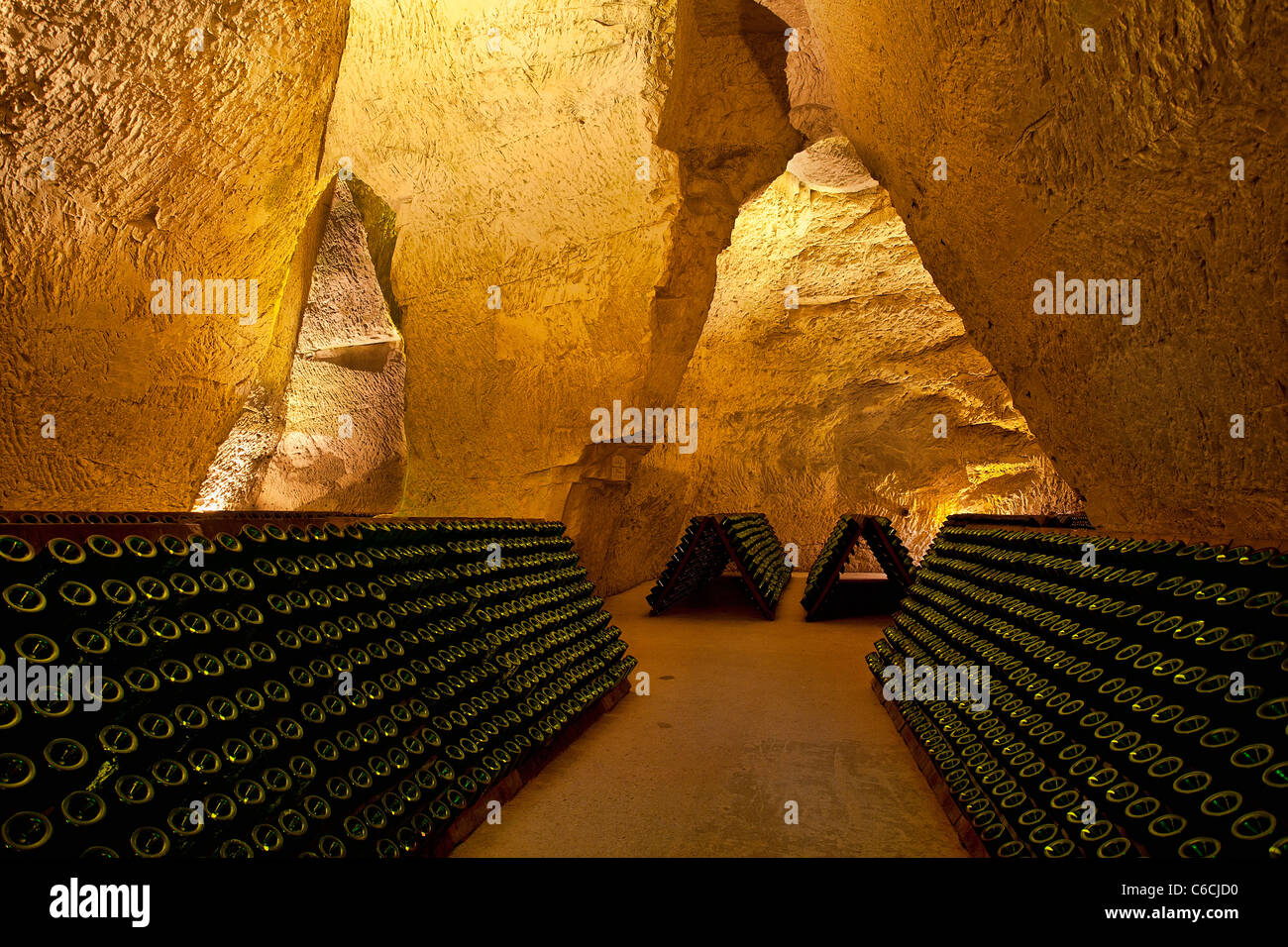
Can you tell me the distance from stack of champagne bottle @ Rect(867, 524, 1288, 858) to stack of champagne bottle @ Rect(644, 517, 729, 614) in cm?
416

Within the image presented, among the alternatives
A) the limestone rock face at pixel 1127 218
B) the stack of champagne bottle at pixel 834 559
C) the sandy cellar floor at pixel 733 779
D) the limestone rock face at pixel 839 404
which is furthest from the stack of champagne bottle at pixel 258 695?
the limestone rock face at pixel 839 404

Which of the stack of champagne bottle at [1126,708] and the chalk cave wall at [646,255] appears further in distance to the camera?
the chalk cave wall at [646,255]

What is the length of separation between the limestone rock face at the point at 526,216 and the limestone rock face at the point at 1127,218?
266 cm

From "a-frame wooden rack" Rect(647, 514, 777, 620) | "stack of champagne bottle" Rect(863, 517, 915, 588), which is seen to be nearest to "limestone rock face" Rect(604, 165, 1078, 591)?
"a-frame wooden rack" Rect(647, 514, 777, 620)

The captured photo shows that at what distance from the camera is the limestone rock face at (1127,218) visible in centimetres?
268

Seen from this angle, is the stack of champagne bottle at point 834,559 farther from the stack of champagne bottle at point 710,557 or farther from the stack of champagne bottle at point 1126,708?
the stack of champagne bottle at point 1126,708

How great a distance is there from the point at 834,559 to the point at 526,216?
16.6ft

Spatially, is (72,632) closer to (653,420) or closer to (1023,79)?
(1023,79)

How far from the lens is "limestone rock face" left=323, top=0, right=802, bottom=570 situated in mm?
7094

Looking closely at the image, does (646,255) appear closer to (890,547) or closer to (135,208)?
(890,547)

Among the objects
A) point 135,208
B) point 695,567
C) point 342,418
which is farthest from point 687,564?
point 342,418
